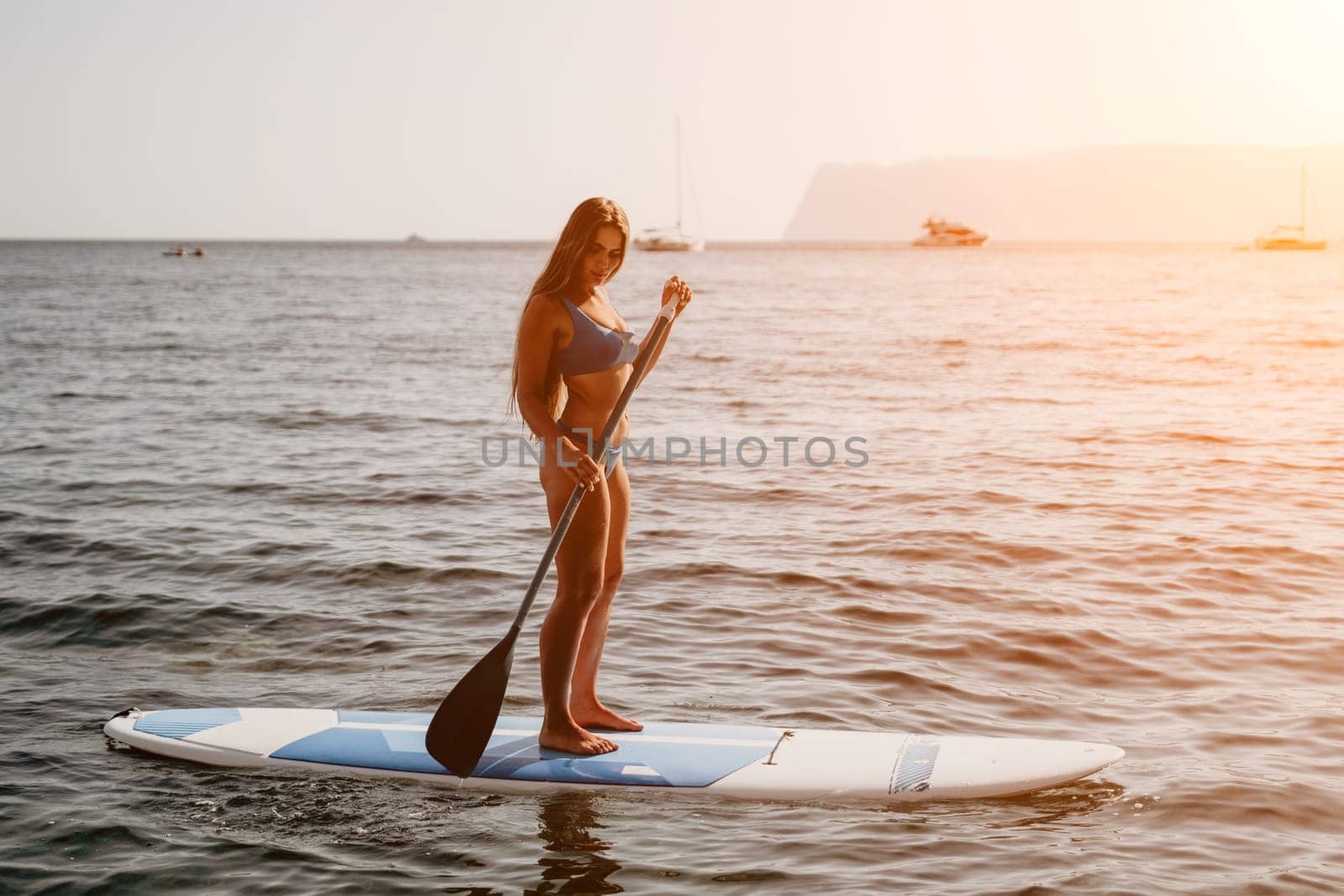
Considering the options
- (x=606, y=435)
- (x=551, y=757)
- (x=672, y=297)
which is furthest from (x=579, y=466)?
(x=551, y=757)

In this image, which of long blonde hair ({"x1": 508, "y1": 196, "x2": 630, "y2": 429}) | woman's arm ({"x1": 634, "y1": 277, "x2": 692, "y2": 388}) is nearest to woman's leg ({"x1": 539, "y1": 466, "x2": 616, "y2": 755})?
long blonde hair ({"x1": 508, "y1": 196, "x2": 630, "y2": 429})

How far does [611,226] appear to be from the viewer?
198 inches

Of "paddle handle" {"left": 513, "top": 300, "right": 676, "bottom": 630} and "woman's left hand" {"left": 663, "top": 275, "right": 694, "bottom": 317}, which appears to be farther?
"woman's left hand" {"left": 663, "top": 275, "right": 694, "bottom": 317}

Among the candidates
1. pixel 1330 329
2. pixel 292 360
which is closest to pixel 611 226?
A: pixel 292 360

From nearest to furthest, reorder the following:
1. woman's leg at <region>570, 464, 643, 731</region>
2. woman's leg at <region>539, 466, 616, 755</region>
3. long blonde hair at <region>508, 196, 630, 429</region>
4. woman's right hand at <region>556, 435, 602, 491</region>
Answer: woman's right hand at <region>556, 435, 602, 491</region>
long blonde hair at <region>508, 196, 630, 429</region>
woman's leg at <region>539, 466, 616, 755</region>
woman's leg at <region>570, 464, 643, 731</region>

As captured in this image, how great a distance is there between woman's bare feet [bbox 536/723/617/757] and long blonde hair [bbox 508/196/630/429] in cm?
145

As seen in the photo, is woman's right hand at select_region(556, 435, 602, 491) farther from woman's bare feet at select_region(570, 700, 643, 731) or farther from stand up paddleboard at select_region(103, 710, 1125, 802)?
stand up paddleboard at select_region(103, 710, 1125, 802)

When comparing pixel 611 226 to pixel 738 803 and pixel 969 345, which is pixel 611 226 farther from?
pixel 969 345

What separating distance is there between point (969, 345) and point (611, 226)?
1025 inches

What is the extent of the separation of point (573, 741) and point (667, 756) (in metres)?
0.43

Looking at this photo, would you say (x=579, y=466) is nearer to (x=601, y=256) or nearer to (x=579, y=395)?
(x=579, y=395)

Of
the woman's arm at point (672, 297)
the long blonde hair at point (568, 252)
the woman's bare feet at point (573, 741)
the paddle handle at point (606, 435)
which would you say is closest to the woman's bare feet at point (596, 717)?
the woman's bare feet at point (573, 741)

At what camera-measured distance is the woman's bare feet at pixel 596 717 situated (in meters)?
5.68

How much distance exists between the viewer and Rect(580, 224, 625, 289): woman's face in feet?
16.4
